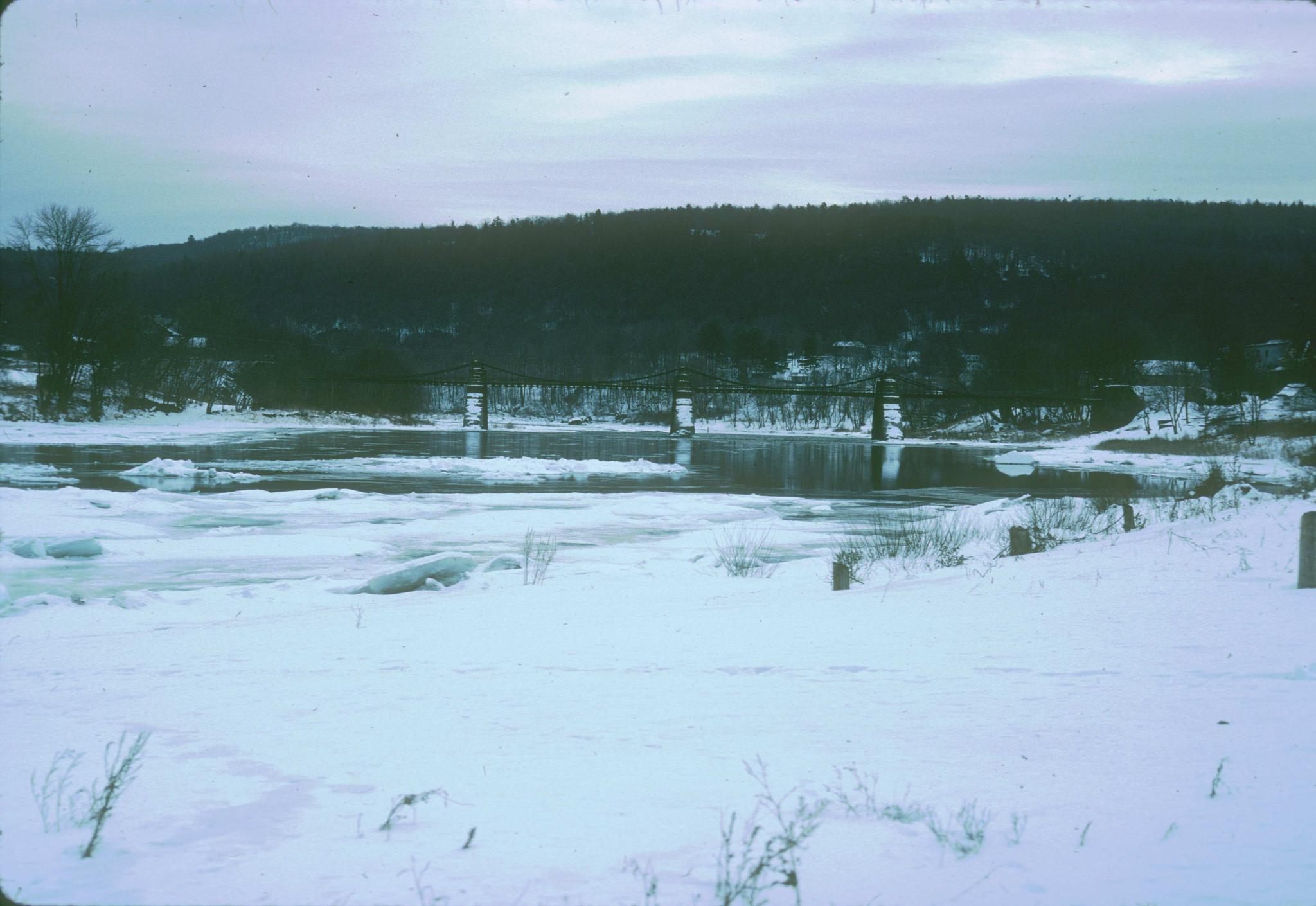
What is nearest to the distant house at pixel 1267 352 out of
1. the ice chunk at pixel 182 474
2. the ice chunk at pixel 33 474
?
the ice chunk at pixel 182 474

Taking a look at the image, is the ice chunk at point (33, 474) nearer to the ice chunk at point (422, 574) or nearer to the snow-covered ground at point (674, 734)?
the snow-covered ground at point (674, 734)

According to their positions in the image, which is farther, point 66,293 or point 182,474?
point 66,293

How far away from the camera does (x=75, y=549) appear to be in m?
12.3

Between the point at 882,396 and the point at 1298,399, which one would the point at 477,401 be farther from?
the point at 1298,399

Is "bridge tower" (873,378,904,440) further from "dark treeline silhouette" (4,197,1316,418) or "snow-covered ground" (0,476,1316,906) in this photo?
"snow-covered ground" (0,476,1316,906)

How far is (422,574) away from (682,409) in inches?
3172

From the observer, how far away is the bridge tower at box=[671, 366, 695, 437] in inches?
3484

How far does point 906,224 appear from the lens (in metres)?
160

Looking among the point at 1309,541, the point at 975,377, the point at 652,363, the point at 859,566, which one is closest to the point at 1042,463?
the point at 859,566

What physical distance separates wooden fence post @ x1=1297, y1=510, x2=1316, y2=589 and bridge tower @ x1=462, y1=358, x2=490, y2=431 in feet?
281

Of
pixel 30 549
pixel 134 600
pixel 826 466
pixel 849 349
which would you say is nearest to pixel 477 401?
pixel 826 466

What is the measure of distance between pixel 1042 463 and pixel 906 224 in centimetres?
12274

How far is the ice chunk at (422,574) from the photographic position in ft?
34.5

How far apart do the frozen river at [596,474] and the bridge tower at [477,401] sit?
3134cm
